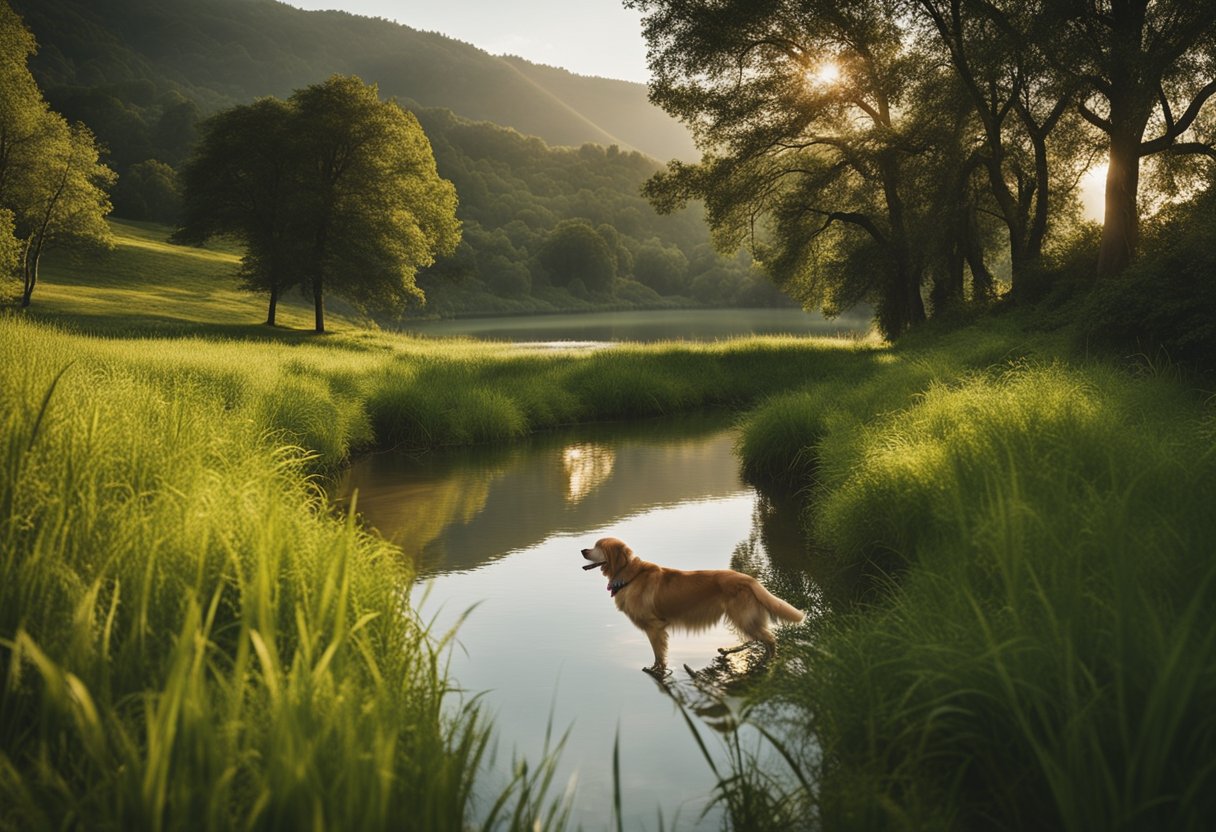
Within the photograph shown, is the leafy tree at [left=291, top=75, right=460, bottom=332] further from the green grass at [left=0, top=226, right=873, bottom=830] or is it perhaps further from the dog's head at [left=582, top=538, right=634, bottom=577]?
the dog's head at [left=582, top=538, right=634, bottom=577]

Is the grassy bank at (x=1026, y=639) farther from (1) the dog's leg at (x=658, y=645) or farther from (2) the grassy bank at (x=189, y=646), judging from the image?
(2) the grassy bank at (x=189, y=646)

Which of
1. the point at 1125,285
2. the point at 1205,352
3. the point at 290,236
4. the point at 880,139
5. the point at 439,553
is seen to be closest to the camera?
the point at 439,553

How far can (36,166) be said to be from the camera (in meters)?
33.4

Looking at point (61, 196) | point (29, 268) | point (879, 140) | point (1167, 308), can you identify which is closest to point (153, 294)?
point (29, 268)

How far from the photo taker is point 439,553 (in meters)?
9.97

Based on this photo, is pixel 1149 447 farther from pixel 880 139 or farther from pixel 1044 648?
pixel 880 139

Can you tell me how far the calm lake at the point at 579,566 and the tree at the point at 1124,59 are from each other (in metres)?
9.33

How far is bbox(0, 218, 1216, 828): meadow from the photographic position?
2.65m

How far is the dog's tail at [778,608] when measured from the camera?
5.89 metres

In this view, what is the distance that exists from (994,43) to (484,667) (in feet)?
60.6

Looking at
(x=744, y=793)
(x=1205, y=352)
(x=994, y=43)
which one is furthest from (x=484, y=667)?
(x=994, y=43)

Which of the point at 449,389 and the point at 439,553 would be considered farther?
the point at 449,389

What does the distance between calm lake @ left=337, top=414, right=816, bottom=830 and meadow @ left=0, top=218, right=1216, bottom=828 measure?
0.38 m

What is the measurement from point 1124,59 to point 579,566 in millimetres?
14542
